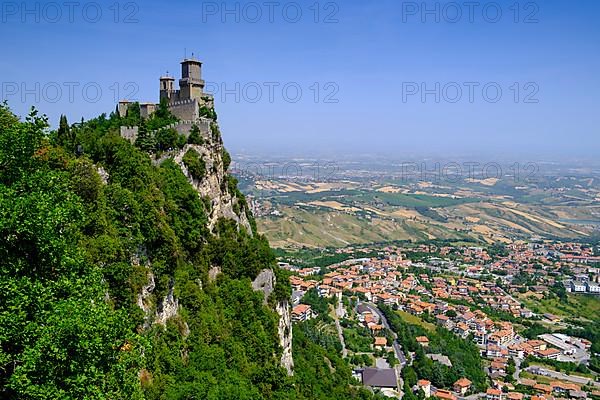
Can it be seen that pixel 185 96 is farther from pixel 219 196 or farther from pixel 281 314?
pixel 281 314

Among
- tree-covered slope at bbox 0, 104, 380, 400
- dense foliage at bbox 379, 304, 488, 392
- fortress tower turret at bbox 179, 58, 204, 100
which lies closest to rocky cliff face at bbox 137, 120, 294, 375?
tree-covered slope at bbox 0, 104, 380, 400

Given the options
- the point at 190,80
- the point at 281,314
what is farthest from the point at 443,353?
the point at 190,80

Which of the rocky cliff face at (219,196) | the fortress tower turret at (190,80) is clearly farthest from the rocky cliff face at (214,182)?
the fortress tower turret at (190,80)

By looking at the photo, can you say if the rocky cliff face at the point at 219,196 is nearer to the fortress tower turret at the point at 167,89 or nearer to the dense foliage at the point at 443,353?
the fortress tower turret at the point at 167,89

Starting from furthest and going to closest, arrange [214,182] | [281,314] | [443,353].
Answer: [443,353] < [281,314] < [214,182]

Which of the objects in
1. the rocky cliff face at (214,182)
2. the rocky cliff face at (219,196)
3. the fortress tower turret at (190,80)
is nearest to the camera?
the rocky cliff face at (219,196)

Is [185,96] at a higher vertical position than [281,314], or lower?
higher

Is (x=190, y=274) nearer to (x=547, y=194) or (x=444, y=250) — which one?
(x=444, y=250)
